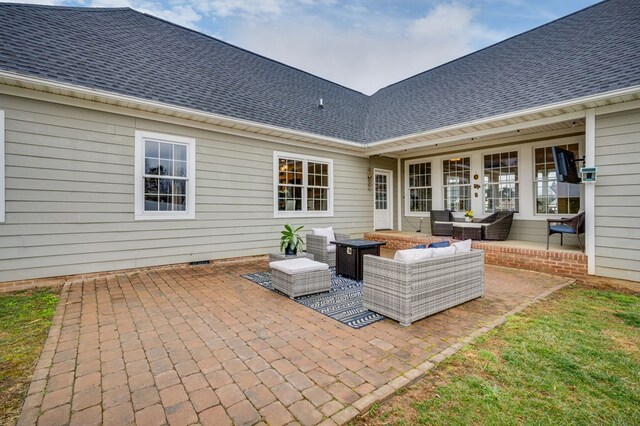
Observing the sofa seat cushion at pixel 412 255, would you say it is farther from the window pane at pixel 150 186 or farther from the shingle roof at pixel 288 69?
the window pane at pixel 150 186

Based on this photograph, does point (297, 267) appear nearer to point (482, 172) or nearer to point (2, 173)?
point (2, 173)

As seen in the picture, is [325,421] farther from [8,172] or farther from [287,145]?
[287,145]

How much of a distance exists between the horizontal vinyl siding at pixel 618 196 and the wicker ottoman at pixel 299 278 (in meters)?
5.09

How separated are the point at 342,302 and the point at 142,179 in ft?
14.7

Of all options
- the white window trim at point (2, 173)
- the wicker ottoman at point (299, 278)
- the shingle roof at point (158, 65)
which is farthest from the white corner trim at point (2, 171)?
the wicker ottoman at point (299, 278)

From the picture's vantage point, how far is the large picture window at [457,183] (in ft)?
28.8

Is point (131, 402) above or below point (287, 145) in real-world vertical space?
below

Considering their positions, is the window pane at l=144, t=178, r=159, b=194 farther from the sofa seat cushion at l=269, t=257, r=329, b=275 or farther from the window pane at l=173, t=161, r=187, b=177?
the sofa seat cushion at l=269, t=257, r=329, b=275

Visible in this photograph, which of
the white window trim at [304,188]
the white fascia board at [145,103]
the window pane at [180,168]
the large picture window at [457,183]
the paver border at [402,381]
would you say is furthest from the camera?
the large picture window at [457,183]

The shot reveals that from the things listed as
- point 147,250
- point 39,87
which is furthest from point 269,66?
point 147,250

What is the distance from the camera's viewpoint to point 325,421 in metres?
1.77

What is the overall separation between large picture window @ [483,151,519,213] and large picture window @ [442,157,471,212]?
514 mm

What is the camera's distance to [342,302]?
4027 mm

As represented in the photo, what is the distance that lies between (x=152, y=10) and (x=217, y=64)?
316cm
